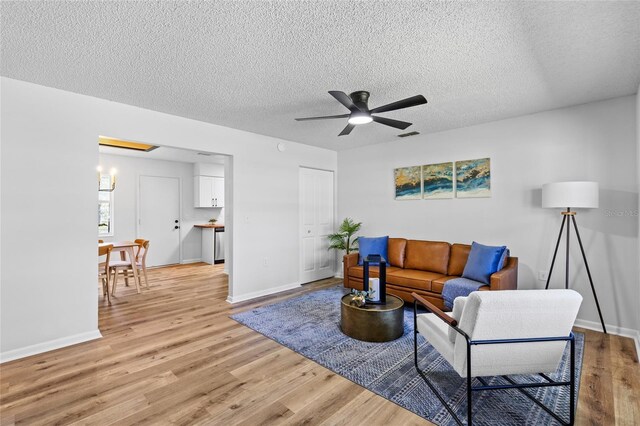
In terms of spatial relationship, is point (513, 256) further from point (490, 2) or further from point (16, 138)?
point (16, 138)

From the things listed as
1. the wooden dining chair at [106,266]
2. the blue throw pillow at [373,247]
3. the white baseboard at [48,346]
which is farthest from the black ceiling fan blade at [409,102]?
the wooden dining chair at [106,266]

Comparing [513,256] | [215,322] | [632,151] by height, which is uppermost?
[632,151]

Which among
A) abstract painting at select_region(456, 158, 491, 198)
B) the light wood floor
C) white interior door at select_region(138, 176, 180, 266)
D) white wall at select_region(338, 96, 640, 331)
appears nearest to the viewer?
the light wood floor

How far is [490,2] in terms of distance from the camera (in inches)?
71.5

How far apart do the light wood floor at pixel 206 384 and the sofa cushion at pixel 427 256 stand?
65.5 inches

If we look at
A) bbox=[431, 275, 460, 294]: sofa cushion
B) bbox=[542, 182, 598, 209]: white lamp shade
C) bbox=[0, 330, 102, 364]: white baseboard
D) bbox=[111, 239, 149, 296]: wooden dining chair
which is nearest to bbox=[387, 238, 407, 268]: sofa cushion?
bbox=[431, 275, 460, 294]: sofa cushion

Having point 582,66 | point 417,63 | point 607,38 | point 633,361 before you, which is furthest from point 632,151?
point 417,63

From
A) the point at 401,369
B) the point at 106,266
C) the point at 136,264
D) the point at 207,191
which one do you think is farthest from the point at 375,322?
the point at 207,191

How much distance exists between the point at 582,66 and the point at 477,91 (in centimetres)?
82

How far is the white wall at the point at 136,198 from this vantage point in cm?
672

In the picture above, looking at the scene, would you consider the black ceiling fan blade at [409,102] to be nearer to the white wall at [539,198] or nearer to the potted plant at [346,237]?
the white wall at [539,198]

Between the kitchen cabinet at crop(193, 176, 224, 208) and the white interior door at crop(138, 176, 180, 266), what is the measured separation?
417 mm

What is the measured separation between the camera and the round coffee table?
307cm

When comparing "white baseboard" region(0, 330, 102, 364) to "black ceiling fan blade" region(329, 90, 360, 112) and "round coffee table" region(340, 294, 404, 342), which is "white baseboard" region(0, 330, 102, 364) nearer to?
"round coffee table" region(340, 294, 404, 342)
